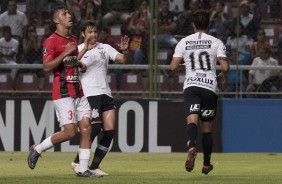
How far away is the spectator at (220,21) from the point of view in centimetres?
1869

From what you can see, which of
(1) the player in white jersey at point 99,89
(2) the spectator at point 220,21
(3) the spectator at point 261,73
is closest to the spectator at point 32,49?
(2) the spectator at point 220,21

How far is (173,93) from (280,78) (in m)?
1.99

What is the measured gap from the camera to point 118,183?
1140 centimetres

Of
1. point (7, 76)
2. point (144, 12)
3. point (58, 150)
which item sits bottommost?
point (58, 150)

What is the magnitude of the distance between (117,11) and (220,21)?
6.40ft

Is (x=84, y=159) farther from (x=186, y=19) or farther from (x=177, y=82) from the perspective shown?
(x=186, y=19)

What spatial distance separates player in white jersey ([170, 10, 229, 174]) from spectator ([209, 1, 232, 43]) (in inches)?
226

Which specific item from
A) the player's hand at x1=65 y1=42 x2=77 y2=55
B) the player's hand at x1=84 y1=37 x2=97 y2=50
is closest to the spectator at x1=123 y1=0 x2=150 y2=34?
the player's hand at x1=84 y1=37 x2=97 y2=50

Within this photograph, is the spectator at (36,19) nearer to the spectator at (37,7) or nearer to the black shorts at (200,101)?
the spectator at (37,7)

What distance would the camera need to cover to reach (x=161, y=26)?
18922mm

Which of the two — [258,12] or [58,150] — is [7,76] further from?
[258,12]

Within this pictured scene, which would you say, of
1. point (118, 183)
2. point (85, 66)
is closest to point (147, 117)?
point (85, 66)

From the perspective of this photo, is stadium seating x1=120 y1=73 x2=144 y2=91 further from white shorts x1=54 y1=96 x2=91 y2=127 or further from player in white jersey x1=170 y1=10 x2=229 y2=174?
white shorts x1=54 y1=96 x2=91 y2=127

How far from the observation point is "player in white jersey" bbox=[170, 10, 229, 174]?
42.1 feet
